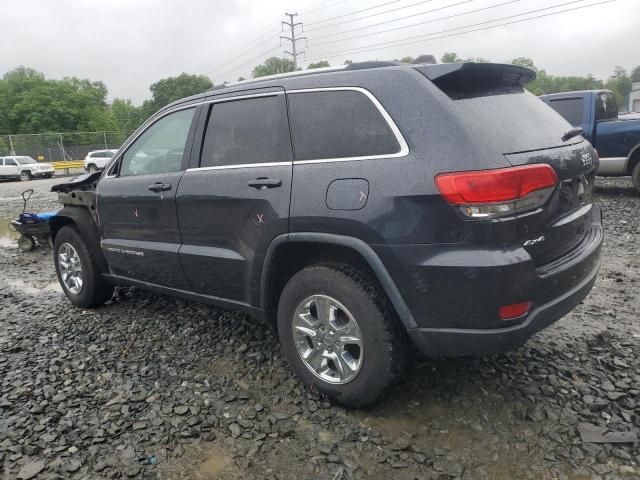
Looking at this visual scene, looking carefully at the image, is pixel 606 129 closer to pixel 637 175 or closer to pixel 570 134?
pixel 637 175

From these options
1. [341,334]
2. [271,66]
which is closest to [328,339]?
[341,334]

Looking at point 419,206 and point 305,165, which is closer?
point 419,206

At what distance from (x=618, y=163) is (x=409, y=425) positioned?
7.86m

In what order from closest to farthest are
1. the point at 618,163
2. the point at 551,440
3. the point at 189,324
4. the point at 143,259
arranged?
the point at 551,440 → the point at 143,259 → the point at 189,324 → the point at 618,163

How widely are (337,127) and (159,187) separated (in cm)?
158

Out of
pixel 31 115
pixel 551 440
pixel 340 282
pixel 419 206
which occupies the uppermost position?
pixel 31 115

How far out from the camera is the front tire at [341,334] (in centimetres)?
259

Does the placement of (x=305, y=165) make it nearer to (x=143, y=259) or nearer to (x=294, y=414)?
(x=294, y=414)

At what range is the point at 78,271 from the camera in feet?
15.5

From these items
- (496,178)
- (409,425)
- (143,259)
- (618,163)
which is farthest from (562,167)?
(618,163)

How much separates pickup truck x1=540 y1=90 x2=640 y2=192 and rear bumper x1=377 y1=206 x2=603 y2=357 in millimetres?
7036

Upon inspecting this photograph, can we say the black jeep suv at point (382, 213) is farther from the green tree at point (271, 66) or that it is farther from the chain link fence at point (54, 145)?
the green tree at point (271, 66)

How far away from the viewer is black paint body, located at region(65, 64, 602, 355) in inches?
90.4

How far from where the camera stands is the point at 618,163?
8.57 meters
